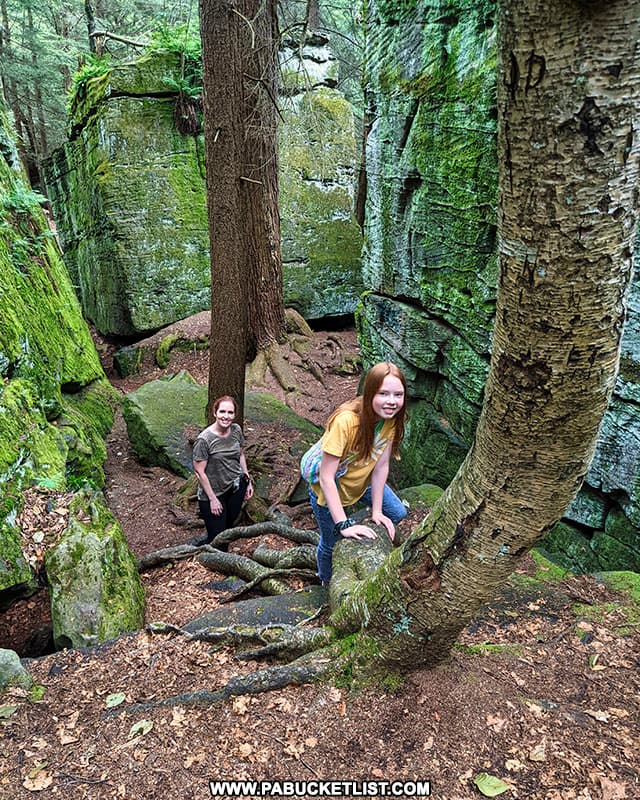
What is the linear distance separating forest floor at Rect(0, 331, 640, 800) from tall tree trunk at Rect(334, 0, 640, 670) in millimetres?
566

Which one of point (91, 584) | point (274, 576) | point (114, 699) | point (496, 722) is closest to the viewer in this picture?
point (496, 722)

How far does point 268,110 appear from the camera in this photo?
8562mm

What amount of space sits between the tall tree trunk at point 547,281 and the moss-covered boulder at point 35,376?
3637 millimetres

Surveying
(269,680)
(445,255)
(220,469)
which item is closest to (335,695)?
(269,680)

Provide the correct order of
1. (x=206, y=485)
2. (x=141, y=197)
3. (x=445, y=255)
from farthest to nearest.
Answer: (x=141, y=197) → (x=445, y=255) → (x=206, y=485)

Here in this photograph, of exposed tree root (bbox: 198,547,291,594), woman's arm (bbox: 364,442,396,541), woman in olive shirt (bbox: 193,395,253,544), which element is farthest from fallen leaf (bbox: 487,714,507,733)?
woman in olive shirt (bbox: 193,395,253,544)

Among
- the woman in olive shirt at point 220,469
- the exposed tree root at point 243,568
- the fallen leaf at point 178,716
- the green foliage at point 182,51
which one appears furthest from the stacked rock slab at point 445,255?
the green foliage at point 182,51

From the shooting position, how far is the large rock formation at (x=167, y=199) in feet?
39.4

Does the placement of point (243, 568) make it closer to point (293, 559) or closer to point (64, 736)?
point (293, 559)

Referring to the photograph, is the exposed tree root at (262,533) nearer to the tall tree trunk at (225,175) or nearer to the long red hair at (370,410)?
the tall tree trunk at (225,175)

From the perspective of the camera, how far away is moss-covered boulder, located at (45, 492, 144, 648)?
12.5 ft

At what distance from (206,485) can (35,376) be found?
8.42 feet

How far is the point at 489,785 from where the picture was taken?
2064 millimetres

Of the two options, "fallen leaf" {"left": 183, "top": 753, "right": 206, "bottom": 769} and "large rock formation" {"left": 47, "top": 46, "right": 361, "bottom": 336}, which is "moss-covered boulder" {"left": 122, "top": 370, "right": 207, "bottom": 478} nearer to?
"large rock formation" {"left": 47, "top": 46, "right": 361, "bottom": 336}
